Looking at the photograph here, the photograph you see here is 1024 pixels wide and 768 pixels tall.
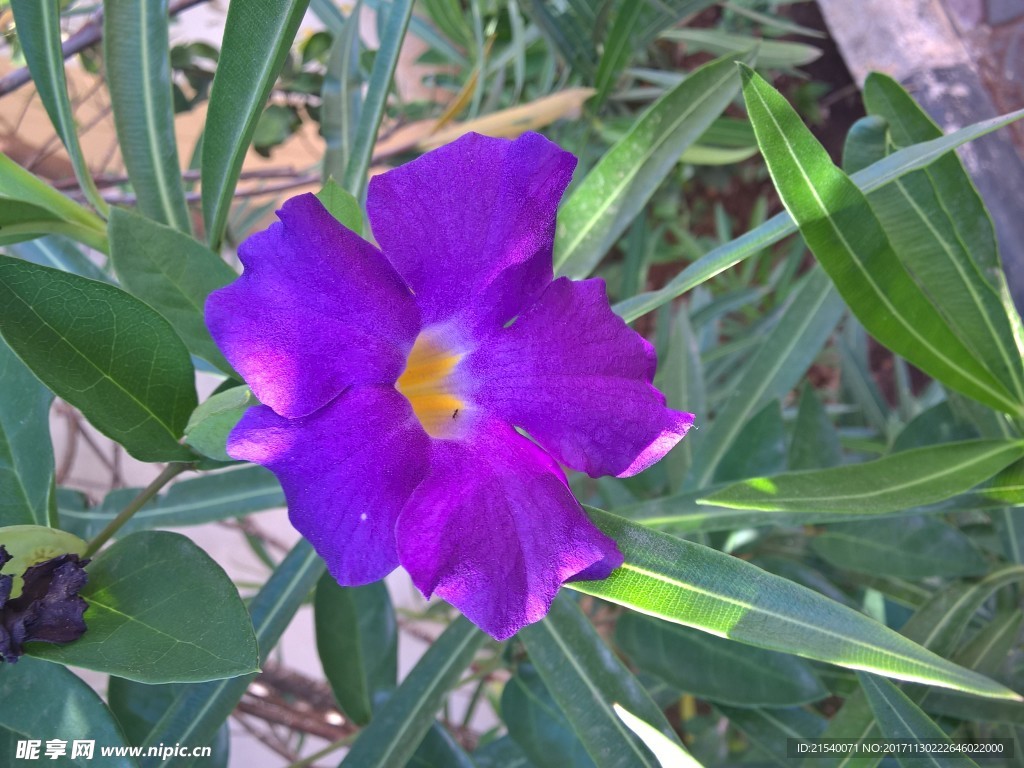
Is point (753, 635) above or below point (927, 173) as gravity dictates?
below

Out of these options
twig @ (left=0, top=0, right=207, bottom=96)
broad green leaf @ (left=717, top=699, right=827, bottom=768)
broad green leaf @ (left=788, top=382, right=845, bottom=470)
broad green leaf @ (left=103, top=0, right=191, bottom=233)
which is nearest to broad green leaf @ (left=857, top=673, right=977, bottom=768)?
broad green leaf @ (left=717, top=699, right=827, bottom=768)

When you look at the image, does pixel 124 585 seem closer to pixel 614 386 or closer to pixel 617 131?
pixel 614 386

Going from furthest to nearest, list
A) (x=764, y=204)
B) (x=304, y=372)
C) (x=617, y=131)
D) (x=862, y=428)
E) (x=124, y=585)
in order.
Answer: (x=764, y=204), (x=862, y=428), (x=617, y=131), (x=124, y=585), (x=304, y=372)

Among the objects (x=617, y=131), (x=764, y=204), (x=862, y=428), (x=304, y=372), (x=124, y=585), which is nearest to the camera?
(x=304, y=372)

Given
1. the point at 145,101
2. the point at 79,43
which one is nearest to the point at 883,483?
the point at 145,101

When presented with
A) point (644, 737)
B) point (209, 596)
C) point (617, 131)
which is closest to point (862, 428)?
point (617, 131)

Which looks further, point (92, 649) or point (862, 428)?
point (862, 428)

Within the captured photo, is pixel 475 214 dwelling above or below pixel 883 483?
above

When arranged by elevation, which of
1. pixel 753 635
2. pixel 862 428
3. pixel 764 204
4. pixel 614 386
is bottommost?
pixel 862 428

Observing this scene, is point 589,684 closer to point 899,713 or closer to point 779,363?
point 899,713
